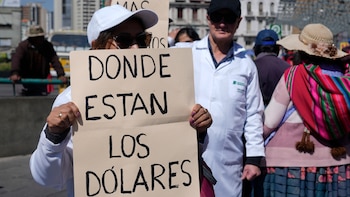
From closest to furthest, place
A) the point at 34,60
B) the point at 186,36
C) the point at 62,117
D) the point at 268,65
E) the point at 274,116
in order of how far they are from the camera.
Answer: the point at 62,117 < the point at 274,116 < the point at 268,65 < the point at 186,36 < the point at 34,60

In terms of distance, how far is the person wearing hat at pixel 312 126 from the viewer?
12.9ft

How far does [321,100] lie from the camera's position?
392 cm

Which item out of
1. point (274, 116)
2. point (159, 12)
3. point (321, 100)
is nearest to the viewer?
point (321, 100)

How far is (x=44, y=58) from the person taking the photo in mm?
8688

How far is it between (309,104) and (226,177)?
2.52 ft

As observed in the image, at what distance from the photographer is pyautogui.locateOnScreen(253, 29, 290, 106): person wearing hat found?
5.61 meters

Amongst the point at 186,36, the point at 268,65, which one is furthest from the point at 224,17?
the point at 186,36

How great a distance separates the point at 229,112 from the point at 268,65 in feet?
6.81

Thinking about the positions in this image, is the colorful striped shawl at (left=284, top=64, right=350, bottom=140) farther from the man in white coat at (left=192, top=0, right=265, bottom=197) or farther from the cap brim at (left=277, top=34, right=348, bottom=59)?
the man in white coat at (left=192, top=0, right=265, bottom=197)

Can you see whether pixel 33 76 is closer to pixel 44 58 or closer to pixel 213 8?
pixel 44 58

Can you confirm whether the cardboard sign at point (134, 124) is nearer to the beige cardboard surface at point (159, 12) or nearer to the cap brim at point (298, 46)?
the cap brim at point (298, 46)

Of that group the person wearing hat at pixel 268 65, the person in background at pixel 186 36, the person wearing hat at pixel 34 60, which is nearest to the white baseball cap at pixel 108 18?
the person wearing hat at pixel 268 65

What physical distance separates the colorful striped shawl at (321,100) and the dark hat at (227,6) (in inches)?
23.9

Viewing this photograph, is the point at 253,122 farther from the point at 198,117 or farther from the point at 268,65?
the point at 268,65
